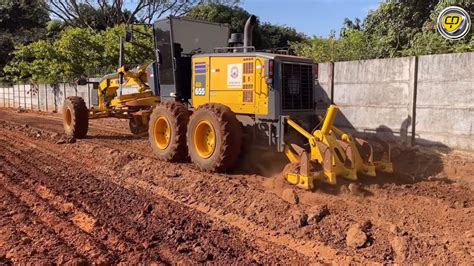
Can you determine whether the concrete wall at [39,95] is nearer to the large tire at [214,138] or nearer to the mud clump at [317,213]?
the large tire at [214,138]

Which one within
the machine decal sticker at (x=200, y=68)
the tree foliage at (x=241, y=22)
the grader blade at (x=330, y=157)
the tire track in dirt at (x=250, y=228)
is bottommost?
the tire track in dirt at (x=250, y=228)

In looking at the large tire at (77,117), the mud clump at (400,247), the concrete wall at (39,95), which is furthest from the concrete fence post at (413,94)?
the concrete wall at (39,95)

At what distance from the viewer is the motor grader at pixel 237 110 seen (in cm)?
705

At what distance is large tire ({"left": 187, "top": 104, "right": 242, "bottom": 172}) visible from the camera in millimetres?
7527

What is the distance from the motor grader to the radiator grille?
0.02 meters

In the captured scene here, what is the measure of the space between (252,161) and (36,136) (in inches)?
296

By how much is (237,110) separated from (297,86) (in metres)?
1.07

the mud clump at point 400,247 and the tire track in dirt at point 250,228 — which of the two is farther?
the tire track in dirt at point 250,228

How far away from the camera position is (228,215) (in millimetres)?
6008

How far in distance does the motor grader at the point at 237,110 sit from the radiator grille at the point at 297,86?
16 millimetres

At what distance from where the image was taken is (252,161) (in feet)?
27.1

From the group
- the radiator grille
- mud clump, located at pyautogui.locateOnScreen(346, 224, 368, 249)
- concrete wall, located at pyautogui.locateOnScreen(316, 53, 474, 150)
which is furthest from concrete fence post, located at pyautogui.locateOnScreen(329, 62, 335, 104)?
mud clump, located at pyautogui.locateOnScreen(346, 224, 368, 249)

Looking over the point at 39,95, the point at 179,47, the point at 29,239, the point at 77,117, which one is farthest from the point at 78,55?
the point at 29,239

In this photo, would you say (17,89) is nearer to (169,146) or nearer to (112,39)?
(112,39)
